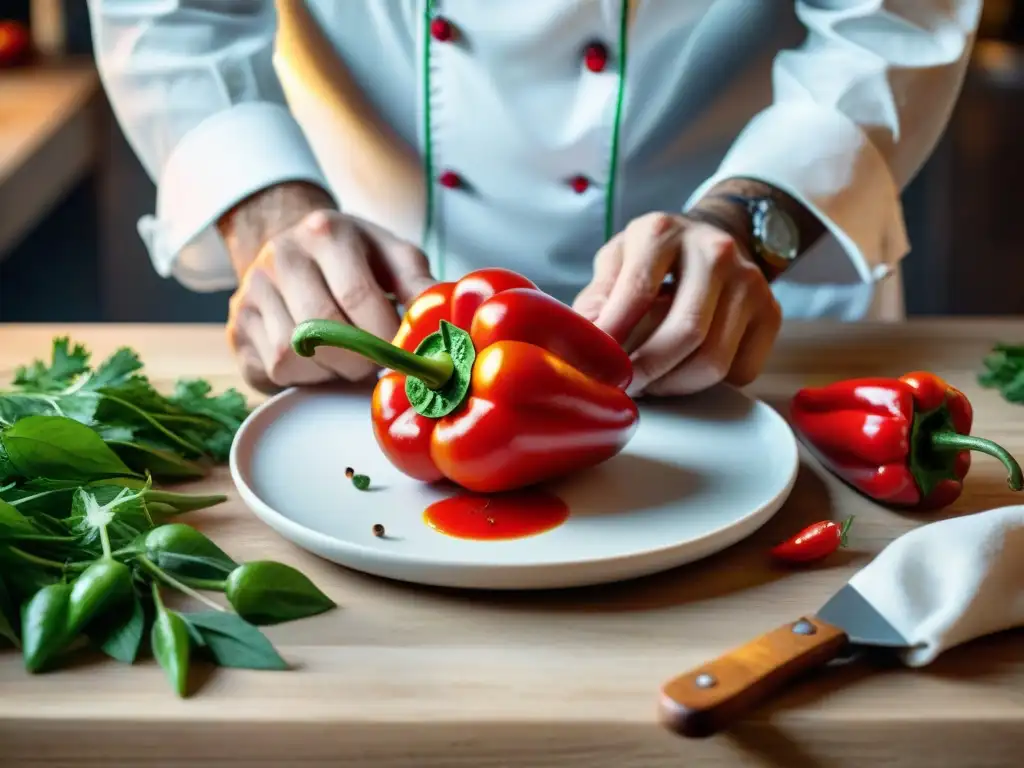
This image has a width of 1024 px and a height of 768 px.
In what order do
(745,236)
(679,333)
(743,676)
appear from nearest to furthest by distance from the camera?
1. (743,676)
2. (679,333)
3. (745,236)

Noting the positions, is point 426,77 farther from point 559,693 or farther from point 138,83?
point 559,693

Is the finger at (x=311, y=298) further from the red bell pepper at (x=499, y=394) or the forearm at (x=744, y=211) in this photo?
the forearm at (x=744, y=211)

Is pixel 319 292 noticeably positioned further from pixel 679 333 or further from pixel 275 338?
pixel 679 333

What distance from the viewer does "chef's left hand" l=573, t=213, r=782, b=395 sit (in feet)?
3.17

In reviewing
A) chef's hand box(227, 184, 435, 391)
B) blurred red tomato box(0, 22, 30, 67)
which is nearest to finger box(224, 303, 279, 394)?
chef's hand box(227, 184, 435, 391)

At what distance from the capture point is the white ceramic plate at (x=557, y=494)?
71 cm

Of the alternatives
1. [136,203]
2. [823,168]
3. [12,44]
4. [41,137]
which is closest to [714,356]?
[823,168]

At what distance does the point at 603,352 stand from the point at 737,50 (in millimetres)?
613

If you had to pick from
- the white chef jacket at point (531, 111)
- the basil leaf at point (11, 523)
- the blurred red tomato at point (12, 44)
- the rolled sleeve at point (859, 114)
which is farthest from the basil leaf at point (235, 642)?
the blurred red tomato at point (12, 44)

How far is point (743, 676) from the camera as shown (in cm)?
60

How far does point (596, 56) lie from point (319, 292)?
44cm

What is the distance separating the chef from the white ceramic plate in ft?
0.30

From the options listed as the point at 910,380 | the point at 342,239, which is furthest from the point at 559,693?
the point at 342,239

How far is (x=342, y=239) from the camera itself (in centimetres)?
102
